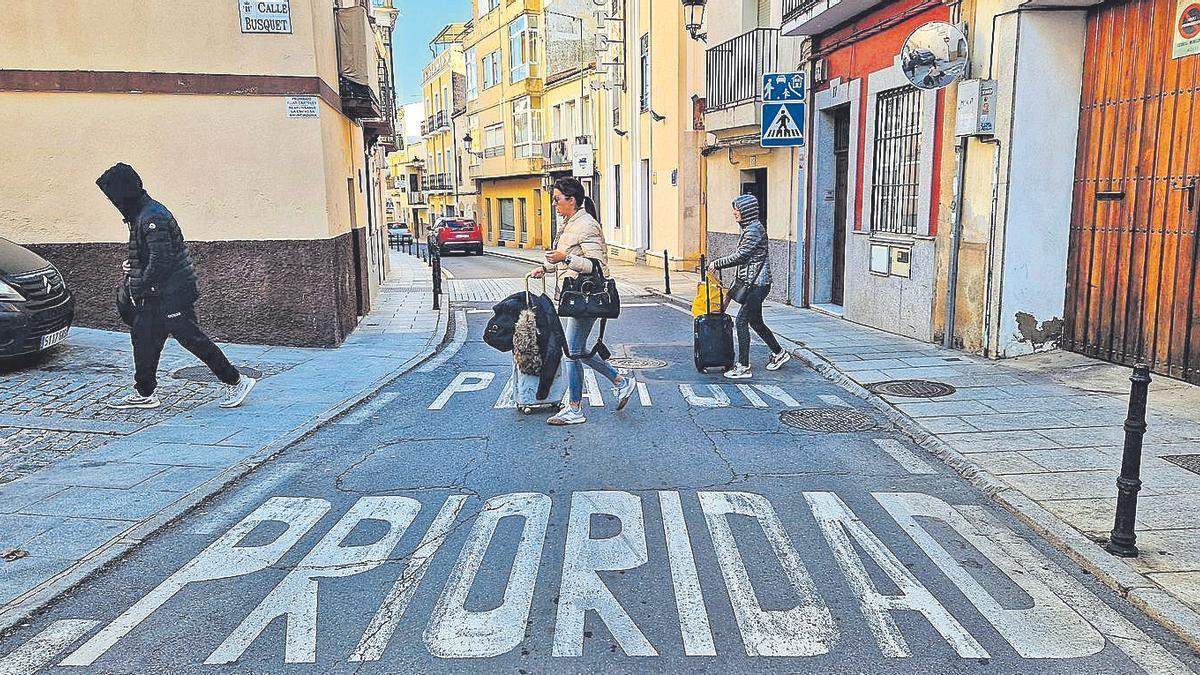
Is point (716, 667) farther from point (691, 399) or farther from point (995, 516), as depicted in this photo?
point (691, 399)

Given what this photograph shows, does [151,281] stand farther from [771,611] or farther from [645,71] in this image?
[645,71]

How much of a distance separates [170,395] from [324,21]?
6.30 metres

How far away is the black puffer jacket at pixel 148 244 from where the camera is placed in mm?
7195

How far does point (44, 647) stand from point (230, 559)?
99cm

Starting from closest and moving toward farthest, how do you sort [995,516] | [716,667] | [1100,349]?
[716,667], [995,516], [1100,349]

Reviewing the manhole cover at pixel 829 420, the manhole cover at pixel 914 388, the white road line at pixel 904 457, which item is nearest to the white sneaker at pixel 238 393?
the manhole cover at pixel 829 420

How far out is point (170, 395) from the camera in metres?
8.20

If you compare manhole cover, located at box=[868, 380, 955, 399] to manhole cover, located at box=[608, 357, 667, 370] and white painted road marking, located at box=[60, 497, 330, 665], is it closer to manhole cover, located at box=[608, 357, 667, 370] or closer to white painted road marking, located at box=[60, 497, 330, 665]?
manhole cover, located at box=[608, 357, 667, 370]

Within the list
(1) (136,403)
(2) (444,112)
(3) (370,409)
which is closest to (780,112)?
(3) (370,409)

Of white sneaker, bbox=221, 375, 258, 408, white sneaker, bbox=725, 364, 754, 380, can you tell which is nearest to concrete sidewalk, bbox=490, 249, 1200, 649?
white sneaker, bbox=725, 364, 754, 380

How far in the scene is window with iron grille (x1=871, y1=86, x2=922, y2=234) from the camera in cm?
1105

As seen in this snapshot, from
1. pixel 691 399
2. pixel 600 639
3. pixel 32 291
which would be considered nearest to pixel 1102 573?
pixel 600 639

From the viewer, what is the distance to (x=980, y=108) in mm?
9172

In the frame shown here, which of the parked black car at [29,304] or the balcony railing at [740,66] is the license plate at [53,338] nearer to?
the parked black car at [29,304]
